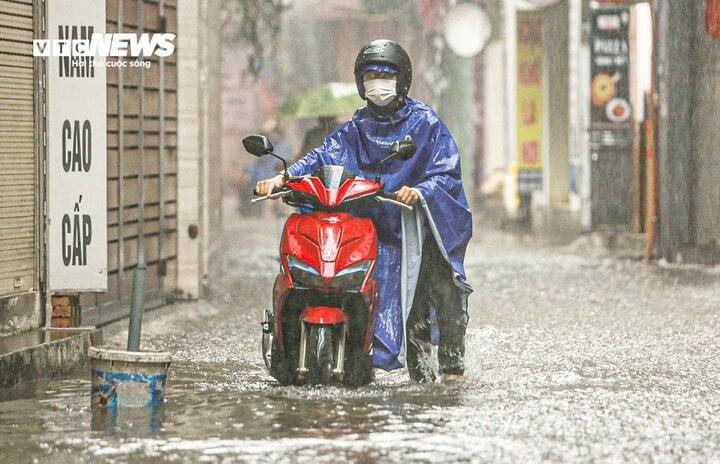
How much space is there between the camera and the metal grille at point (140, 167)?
15.1 m

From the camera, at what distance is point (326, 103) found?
2362cm

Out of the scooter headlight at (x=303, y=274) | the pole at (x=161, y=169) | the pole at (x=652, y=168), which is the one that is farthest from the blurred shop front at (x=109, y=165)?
the pole at (x=652, y=168)

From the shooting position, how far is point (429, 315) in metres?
10.9

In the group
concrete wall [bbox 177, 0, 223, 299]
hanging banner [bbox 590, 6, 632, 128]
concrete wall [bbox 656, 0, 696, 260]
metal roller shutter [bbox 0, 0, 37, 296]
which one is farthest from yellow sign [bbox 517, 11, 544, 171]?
metal roller shutter [bbox 0, 0, 37, 296]

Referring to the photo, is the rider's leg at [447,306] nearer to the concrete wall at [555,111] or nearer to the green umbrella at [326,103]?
the green umbrella at [326,103]

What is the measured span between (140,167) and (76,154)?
11.2 feet

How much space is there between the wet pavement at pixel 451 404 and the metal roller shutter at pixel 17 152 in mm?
1233

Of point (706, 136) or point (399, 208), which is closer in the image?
point (399, 208)

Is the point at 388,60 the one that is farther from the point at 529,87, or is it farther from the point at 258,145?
the point at 529,87

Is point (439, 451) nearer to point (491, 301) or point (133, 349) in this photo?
point (133, 349)

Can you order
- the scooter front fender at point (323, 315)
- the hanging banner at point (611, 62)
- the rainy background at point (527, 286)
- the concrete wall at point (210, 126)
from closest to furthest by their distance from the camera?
1. the rainy background at point (527, 286)
2. the scooter front fender at point (323, 315)
3. the concrete wall at point (210, 126)
4. the hanging banner at point (611, 62)

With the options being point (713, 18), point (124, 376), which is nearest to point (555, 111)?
point (713, 18)

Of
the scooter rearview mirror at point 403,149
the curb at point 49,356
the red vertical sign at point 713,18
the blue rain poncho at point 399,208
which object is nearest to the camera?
the scooter rearview mirror at point 403,149

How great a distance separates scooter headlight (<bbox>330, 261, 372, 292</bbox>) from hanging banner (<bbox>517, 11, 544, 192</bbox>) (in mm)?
24215
